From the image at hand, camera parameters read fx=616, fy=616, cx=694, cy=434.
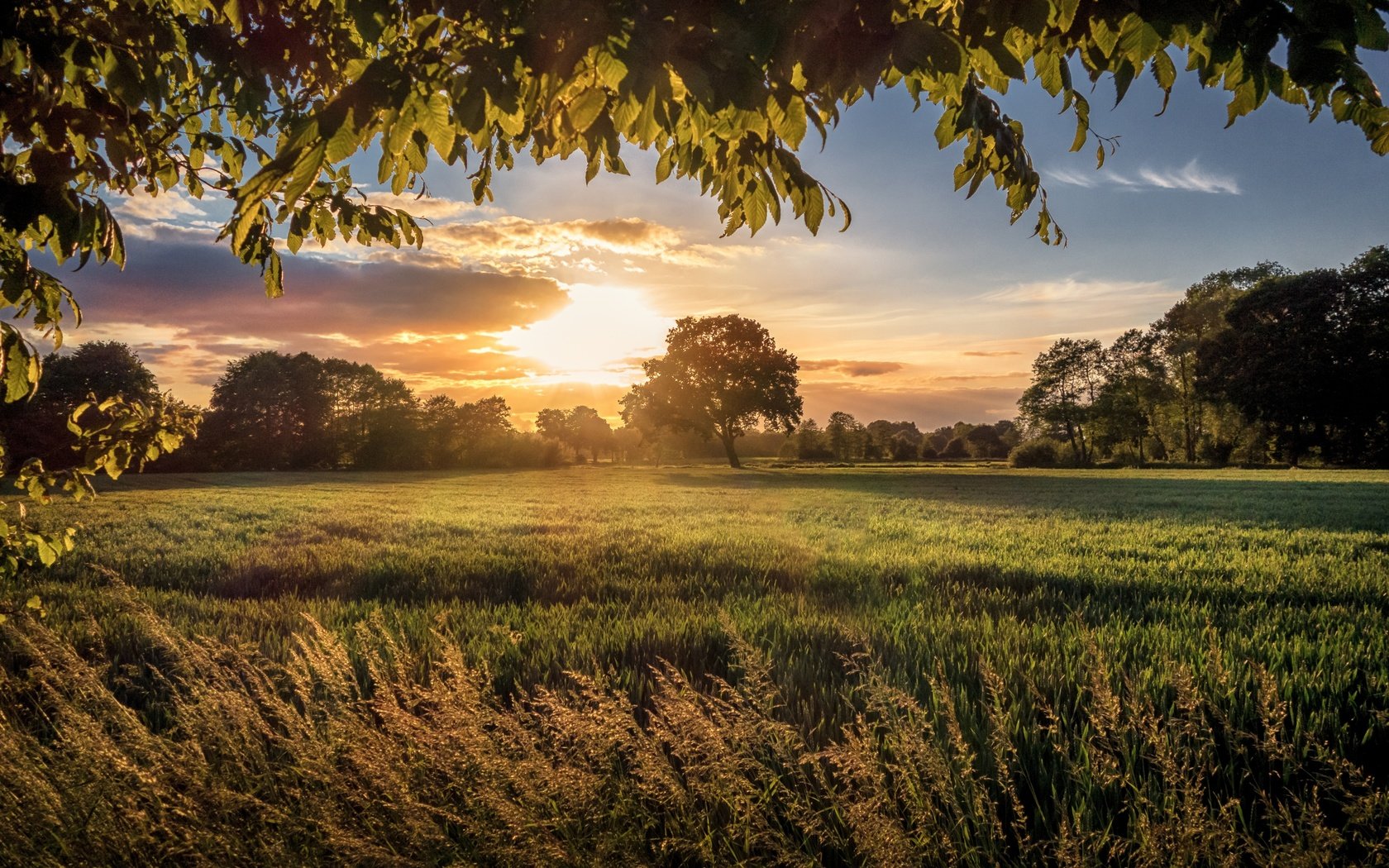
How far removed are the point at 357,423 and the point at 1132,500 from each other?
219 feet

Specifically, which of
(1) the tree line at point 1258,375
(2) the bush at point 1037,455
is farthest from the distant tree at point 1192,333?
(2) the bush at point 1037,455

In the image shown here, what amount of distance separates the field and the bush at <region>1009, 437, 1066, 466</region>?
61836mm

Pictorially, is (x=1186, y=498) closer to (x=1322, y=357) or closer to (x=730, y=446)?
(x=730, y=446)

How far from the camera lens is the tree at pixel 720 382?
166ft

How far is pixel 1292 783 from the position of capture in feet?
8.27

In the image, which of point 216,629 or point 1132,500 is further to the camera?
point 1132,500

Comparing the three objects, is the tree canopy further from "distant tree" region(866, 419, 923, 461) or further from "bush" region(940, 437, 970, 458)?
"bush" region(940, 437, 970, 458)

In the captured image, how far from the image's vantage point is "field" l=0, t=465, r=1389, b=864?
211 centimetres

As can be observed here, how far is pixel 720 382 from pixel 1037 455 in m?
37.2

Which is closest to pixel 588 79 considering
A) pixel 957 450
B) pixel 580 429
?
pixel 580 429

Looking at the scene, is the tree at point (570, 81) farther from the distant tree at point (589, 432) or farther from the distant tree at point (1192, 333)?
the distant tree at point (589, 432)


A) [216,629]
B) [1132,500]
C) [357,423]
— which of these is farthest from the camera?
[357,423]

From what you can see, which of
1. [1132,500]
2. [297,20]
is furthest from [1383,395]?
[297,20]

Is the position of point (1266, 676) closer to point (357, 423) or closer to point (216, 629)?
point (216, 629)
